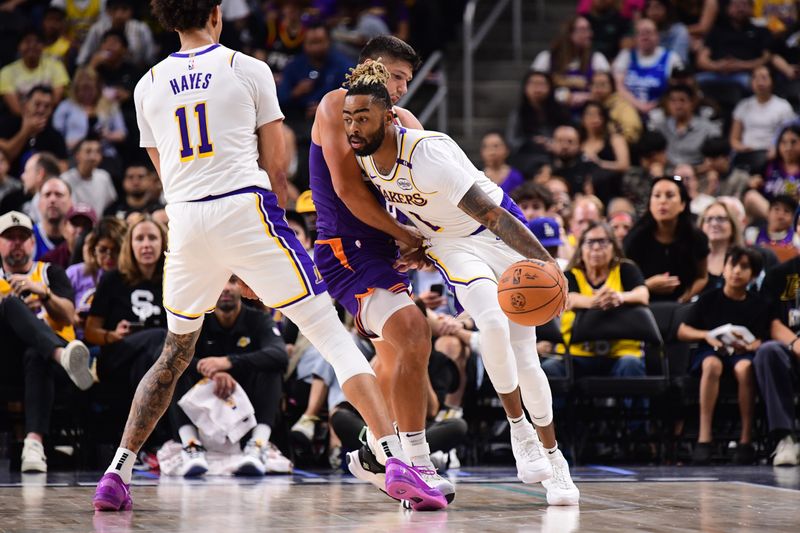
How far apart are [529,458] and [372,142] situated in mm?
1647

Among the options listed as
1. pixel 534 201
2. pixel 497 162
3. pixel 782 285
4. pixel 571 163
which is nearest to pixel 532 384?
pixel 782 285

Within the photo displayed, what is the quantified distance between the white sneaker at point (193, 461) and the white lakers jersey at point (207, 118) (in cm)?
279

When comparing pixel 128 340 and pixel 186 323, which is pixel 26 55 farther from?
pixel 186 323

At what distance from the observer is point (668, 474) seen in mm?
7594

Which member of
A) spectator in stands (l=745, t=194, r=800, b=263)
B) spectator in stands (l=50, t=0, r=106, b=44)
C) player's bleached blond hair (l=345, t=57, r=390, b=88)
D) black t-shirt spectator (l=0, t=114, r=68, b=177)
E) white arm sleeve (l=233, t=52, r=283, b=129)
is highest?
spectator in stands (l=50, t=0, r=106, b=44)

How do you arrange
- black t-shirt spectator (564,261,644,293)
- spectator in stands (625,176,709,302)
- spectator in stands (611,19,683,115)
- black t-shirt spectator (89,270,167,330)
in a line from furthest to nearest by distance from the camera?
spectator in stands (611,19,683,115)
spectator in stands (625,176,709,302)
black t-shirt spectator (564,261,644,293)
black t-shirt spectator (89,270,167,330)

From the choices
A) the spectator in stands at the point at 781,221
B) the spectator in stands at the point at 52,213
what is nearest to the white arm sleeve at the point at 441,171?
A: the spectator in stands at the point at 52,213

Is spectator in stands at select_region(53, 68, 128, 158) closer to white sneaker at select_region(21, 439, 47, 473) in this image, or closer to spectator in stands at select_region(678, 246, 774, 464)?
white sneaker at select_region(21, 439, 47, 473)

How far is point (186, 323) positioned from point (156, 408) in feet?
1.40

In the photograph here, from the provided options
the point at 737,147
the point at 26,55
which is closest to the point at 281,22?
the point at 26,55

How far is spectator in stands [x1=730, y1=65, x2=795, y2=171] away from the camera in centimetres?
1286

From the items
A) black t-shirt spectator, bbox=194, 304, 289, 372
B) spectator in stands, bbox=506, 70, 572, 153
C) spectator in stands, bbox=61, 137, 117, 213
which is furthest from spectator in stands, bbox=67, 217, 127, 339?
spectator in stands, bbox=506, 70, 572, 153

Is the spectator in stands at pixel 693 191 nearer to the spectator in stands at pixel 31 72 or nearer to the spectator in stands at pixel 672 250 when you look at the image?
the spectator in stands at pixel 672 250

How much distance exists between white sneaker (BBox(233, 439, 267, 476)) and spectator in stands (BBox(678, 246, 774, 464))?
121 inches
